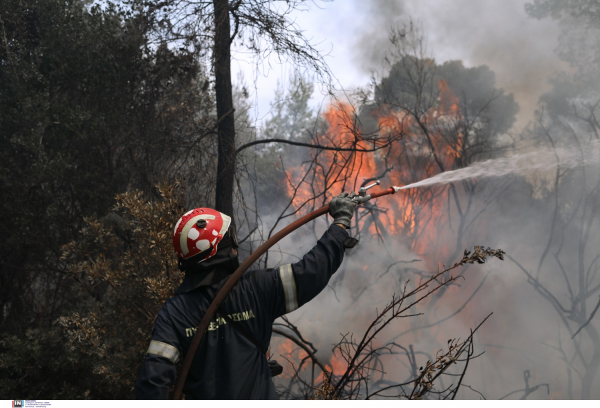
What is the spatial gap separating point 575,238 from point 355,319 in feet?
19.3

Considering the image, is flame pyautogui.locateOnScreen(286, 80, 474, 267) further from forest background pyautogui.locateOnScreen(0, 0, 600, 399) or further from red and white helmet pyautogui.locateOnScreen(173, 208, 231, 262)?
red and white helmet pyautogui.locateOnScreen(173, 208, 231, 262)

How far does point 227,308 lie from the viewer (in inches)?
95.0

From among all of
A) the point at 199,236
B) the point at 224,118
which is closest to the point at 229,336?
the point at 199,236

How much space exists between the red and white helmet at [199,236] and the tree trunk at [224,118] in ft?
10.2

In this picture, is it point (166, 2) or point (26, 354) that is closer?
point (26, 354)

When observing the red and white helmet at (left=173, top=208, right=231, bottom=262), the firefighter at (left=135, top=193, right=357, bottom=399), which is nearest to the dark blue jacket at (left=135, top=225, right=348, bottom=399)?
the firefighter at (left=135, top=193, right=357, bottom=399)

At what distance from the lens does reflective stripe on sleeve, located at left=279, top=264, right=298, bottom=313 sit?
238cm

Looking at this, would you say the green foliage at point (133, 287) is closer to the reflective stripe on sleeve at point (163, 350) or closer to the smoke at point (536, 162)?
the reflective stripe on sleeve at point (163, 350)

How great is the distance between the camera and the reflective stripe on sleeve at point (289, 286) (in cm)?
238

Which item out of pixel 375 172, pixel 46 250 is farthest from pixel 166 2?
pixel 375 172

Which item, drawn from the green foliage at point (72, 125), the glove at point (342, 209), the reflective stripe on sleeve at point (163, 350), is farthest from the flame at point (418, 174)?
the reflective stripe on sleeve at point (163, 350)

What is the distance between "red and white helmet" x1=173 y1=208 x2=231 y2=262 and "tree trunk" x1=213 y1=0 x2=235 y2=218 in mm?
3103

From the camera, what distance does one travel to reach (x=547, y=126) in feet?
35.5

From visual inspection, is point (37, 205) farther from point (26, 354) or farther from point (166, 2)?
point (166, 2)
